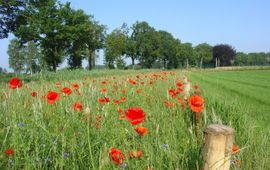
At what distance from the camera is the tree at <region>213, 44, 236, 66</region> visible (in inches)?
4173

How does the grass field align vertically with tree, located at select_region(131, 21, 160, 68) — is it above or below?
below

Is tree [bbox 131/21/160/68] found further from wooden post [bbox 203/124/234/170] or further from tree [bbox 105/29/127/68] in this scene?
wooden post [bbox 203/124/234/170]

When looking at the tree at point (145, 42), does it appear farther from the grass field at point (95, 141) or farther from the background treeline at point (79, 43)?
the grass field at point (95, 141)

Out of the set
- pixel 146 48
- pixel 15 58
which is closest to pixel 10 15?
pixel 146 48

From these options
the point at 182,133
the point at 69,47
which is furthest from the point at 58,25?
the point at 182,133

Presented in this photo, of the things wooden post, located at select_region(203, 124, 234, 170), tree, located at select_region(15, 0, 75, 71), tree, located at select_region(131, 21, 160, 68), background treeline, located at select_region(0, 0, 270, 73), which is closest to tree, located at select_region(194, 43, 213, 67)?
background treeline, located at select_region(0, 0, 270, 73)

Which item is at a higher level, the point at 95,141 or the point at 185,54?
the point at 185,54

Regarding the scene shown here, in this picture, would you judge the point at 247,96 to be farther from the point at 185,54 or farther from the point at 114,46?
the point at 185,54

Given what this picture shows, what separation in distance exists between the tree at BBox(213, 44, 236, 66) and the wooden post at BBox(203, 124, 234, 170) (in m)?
109

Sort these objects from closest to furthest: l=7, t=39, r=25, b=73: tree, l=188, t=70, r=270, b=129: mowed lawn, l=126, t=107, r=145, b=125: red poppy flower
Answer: l=126, t=107, r=145, b=125: red poppy flower
l=188, t=70, r=270, b=129: mowed lawn
l=7, t=39, r=25, b=73: tree

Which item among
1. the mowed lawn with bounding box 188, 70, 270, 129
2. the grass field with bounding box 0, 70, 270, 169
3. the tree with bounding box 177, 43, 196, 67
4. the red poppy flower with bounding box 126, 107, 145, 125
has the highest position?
the tree with bounding box 177, 43, 196, 67

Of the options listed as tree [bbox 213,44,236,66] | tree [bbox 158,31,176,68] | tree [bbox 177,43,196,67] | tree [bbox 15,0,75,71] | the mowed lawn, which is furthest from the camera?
tree [bbox 213,44,236,66]

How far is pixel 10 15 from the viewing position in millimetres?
23344

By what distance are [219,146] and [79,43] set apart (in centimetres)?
4896
